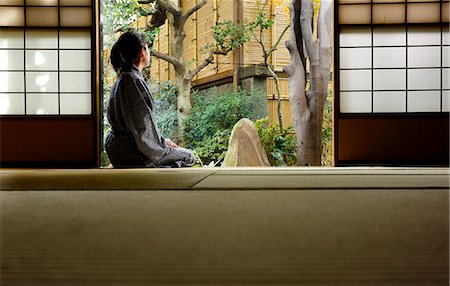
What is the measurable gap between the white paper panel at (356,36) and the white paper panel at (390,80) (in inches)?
12.3

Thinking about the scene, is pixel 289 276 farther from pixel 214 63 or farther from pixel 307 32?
pixel 214 63

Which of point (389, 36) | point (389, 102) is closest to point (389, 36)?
point (389, 36)

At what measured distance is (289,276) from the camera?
0.73m

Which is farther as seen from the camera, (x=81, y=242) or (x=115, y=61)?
(x=115, y=61)

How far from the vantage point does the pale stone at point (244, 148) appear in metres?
6.45

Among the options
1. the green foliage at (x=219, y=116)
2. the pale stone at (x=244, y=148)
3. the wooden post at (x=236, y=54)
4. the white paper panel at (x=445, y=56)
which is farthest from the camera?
the wooden post at (x=236, y=54)

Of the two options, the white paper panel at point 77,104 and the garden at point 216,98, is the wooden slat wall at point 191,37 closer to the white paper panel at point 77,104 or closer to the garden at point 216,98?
the garden at point 216,98

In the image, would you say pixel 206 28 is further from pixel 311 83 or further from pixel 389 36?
pixel 389 36

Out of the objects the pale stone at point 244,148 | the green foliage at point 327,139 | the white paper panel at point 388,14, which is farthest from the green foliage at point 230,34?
the white paper panel at point 388,14

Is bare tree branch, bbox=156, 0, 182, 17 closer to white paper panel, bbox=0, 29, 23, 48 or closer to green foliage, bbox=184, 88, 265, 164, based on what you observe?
green foliage, bbox=184, 88, 265, 164

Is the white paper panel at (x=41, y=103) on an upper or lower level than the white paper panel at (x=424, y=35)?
lower

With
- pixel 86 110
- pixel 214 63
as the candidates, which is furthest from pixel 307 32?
pixel 86 110

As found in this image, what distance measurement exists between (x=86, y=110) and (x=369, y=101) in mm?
2800

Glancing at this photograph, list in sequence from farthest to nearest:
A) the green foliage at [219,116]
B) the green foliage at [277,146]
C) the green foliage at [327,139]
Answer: the green foliage at [219,116]
the green foliage at [327,139]
the green foliage at [277,146]
